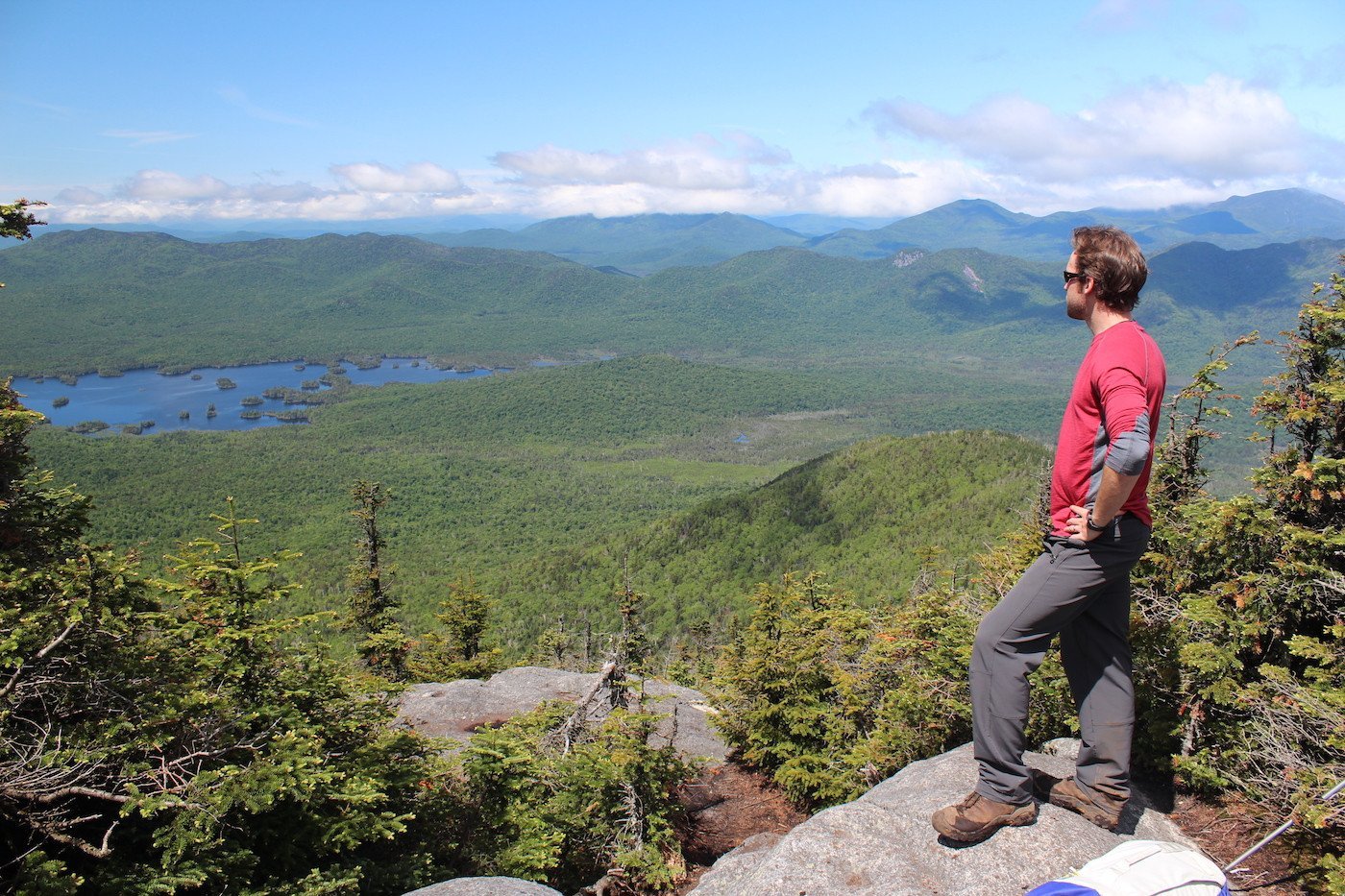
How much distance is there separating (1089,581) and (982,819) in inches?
66.8

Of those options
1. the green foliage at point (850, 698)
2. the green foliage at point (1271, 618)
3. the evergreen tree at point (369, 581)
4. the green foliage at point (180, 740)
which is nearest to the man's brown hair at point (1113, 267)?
the green foliage at point (1271, 618)

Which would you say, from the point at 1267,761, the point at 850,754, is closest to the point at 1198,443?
the point at 850,754

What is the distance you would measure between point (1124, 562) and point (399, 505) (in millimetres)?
127806

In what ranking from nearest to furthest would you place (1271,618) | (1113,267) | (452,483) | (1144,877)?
(1144,877) → (1113,267) → (1271,618) → (452,483)

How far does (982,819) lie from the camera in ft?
14.8

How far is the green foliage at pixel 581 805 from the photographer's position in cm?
816

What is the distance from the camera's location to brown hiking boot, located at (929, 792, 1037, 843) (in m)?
4.50

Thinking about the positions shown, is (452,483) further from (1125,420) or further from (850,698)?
(1125,420)

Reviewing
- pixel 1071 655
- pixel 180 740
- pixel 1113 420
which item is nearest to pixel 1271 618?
pixel 1071 655

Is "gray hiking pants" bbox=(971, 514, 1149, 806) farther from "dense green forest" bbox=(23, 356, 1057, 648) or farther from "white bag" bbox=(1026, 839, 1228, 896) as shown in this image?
"dense green forest" bbox=(23, 356, 1057, 648)

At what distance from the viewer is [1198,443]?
14422 millimetres

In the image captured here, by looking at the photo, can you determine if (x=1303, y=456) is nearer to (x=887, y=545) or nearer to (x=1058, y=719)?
(x=1058, y=719)

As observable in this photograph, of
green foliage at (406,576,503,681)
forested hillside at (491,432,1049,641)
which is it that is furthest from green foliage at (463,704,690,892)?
forested hillside at (491,432,1049,641)

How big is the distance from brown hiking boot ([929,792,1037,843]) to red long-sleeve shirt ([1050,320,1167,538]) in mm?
1842
